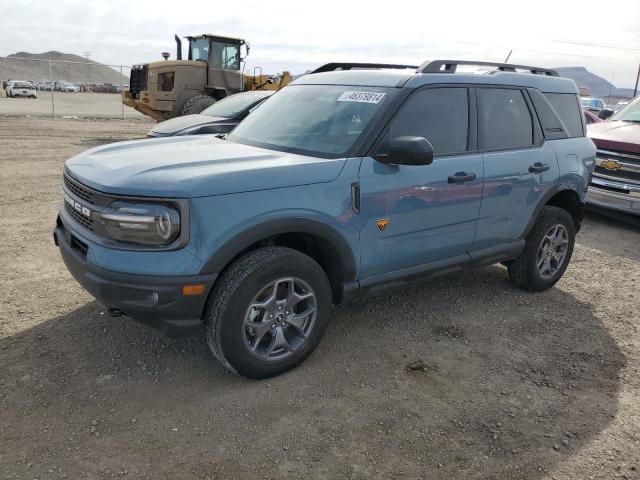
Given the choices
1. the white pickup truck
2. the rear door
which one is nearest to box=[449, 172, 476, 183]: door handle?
the rear door

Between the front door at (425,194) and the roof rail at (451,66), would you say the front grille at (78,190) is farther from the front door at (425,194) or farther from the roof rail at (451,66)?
the roof rail at (451,66)

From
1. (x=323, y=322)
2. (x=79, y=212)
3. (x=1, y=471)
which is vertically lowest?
(x=1, y=471)

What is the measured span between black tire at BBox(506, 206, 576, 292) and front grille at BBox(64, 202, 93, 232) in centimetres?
361

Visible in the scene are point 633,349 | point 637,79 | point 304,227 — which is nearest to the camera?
point 304,227

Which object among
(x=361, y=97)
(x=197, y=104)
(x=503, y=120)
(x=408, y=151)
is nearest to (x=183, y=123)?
(x=197, y=104)

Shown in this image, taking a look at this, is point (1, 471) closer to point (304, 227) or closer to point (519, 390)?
point (304, 227)

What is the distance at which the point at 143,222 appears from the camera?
9.06ft

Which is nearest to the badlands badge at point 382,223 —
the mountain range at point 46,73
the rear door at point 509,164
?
the rear door at point 509,164

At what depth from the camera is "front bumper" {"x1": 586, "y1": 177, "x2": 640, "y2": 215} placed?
749 centimetres

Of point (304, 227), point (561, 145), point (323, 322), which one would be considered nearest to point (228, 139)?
point (304, 227)

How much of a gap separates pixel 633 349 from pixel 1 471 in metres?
4.17

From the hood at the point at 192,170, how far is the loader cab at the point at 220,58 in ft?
40.0

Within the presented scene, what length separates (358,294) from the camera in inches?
140

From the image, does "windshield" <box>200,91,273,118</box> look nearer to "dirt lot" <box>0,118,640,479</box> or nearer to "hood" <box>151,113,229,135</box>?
"hood" <box>151,113,229,135</box>
